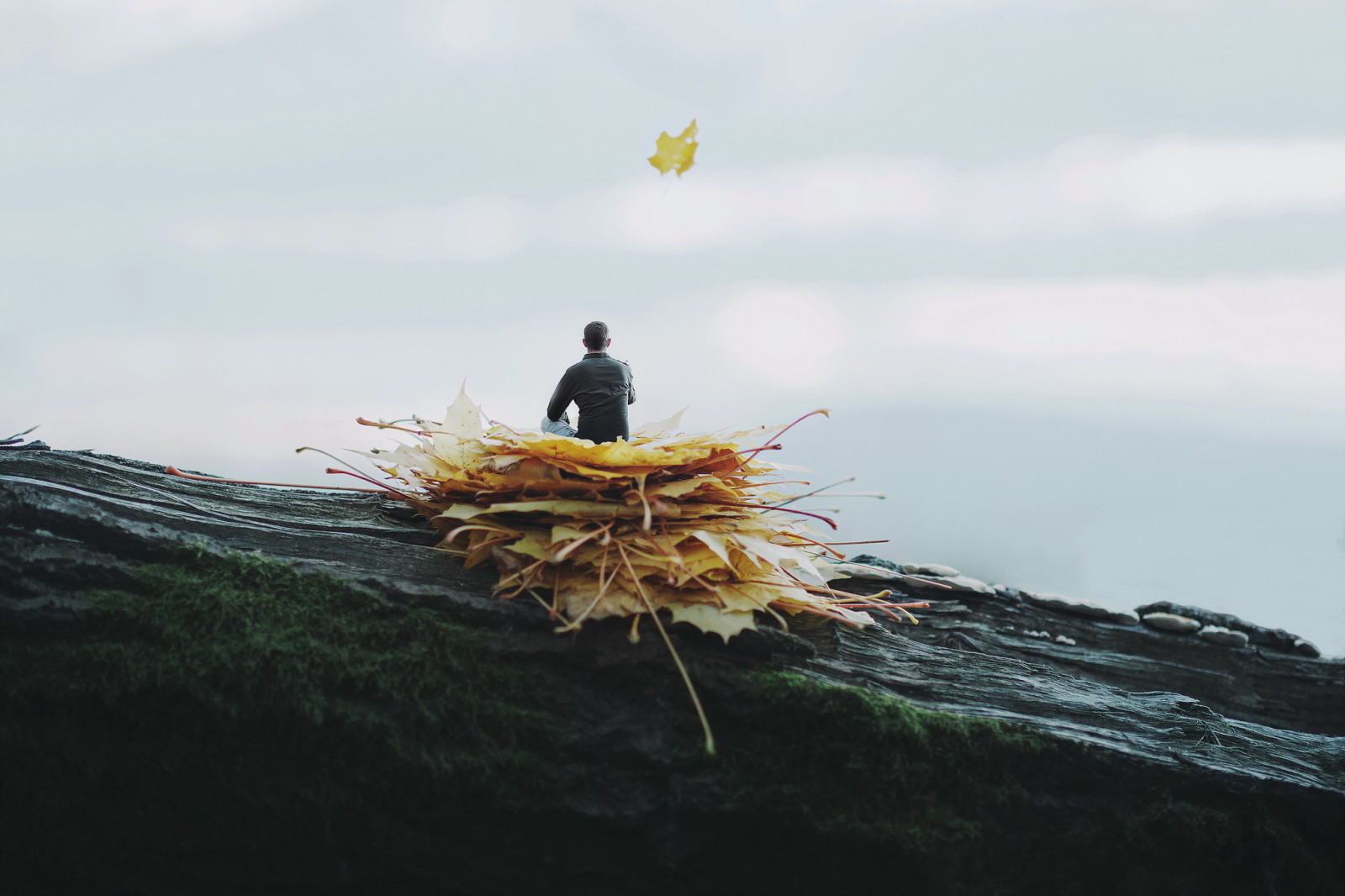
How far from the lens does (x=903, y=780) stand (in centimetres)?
140

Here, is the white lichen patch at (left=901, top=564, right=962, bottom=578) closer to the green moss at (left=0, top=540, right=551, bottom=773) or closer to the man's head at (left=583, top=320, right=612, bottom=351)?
the man's head at (left=583, top=320, right=612, bottom=351)

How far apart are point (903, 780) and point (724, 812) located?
363 mm

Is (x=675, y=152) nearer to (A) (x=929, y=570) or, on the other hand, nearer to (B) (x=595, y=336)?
(B) (x=595, y=336)

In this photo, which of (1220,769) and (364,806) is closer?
(364,806)

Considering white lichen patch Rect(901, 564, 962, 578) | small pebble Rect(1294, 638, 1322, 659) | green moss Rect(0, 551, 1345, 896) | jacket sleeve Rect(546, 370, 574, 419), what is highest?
jacket sleeve Rect(546, 370, 574, 419)

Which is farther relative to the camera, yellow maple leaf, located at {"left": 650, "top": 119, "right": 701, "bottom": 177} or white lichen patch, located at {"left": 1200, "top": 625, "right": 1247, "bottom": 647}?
white lichen patch, located at {"left": 1200, "top": 625, "right": 1247, "bottom": 647}

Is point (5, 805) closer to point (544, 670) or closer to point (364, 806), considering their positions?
point (364, 806)

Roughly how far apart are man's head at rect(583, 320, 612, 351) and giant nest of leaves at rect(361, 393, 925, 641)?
1.10m

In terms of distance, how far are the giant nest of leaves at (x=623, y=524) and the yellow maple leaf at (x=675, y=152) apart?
0.60m

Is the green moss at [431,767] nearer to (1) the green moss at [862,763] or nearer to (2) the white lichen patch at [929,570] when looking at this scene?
(1) the green moss at [862,763]

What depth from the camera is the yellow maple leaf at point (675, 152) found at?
1.59 m

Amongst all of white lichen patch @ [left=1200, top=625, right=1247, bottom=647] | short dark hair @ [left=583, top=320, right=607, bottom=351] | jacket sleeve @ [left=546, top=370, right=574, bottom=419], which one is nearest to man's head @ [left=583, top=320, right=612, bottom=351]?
short dark hair @ [left=583, top=320, right=607, bottom=351]

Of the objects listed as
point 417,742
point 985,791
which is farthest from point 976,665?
point 417,742

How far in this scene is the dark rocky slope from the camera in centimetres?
131
